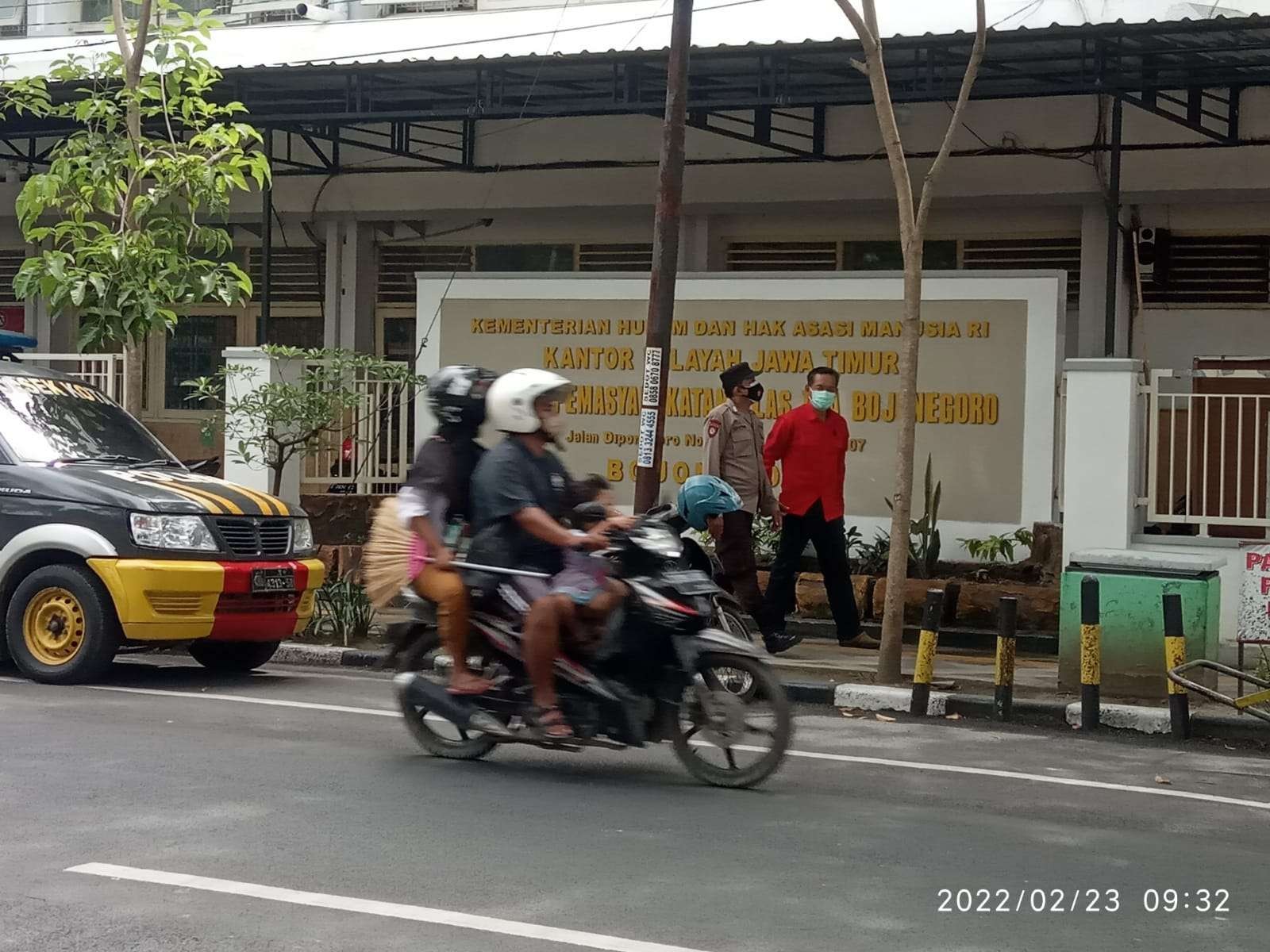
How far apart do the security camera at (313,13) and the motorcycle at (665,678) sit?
45.4 ft

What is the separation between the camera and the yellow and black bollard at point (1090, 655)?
962 centimetres

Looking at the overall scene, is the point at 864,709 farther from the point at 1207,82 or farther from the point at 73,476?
the point at 1207,82

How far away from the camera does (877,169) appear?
17109 millimetres

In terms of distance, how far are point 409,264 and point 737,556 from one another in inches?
396

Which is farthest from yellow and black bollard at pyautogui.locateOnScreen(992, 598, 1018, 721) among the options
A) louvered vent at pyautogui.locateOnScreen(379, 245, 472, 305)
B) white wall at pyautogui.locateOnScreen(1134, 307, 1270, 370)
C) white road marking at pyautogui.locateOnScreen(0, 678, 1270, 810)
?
louvered vent at pyautogui.locateOnScreen(379, 245, 472, 305)

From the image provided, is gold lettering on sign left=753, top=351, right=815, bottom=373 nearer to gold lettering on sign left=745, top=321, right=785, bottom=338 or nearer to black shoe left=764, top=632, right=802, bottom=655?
gold lettering on sign left=745, top=321, right=785, bottom=338

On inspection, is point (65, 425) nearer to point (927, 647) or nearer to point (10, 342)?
point (10, 342)

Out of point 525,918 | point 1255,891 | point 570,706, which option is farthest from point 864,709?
point 525,918

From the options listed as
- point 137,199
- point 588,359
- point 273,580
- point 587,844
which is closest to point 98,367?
point 137,199

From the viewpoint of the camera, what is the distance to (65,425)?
11.0 meters

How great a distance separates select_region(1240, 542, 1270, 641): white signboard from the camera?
10117 millimetres

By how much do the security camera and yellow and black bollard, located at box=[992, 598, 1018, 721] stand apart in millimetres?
12752
